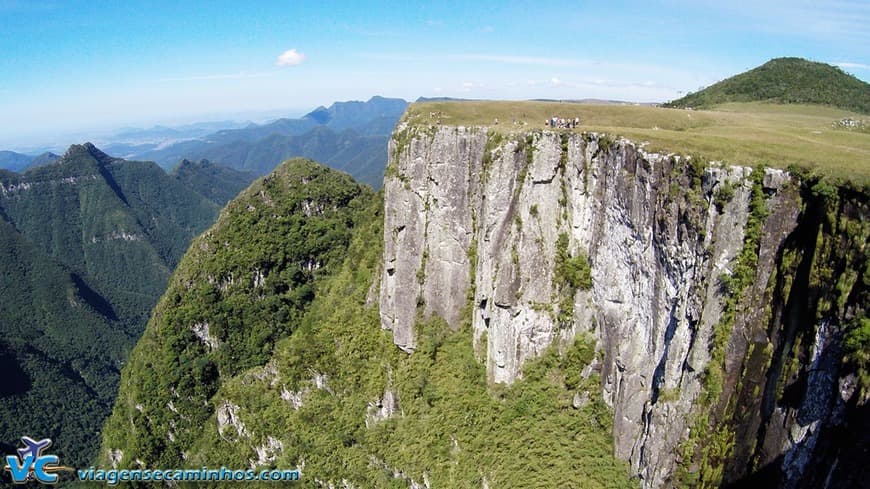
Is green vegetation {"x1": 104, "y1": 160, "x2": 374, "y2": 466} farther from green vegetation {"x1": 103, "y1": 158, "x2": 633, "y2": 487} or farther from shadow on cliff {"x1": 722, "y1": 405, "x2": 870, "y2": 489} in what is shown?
shadow on cliff {"x1": 722, "y1": 405, "x2": 870, "y2": 489}

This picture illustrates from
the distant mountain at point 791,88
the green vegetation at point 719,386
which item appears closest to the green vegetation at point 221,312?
the green vegetation at point 719,386

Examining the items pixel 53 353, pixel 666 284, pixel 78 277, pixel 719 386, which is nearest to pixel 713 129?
pixel 666 284

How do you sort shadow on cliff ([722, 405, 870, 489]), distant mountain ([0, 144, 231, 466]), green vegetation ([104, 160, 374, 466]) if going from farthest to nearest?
1. distant mountain ([0, 144, 231, 466])
2. green vegetation ([104, 160, 374, 466])
3. shadow on cliff ([722, 405, 870, 489])

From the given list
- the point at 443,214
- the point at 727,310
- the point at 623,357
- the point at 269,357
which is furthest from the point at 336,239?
the point at 727,310

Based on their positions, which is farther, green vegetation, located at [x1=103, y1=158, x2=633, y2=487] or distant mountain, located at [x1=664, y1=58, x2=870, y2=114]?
distant mountain, located at [x1=664, y1=58, x2=870, y2=114]

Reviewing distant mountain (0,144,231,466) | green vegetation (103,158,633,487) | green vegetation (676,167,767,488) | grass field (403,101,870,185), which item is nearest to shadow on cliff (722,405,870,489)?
green vegetation (676,167,767,488)

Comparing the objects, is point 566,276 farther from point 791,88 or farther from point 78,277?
point 78,277
